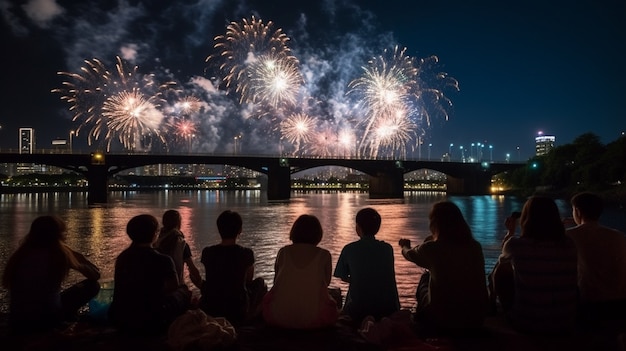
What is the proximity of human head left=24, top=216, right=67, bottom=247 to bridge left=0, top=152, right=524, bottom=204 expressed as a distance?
8833 centimetres

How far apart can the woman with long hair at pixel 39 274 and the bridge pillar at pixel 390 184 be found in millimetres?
113621

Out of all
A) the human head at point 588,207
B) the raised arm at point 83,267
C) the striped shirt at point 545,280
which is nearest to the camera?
A: the striped shirt at point 545,280

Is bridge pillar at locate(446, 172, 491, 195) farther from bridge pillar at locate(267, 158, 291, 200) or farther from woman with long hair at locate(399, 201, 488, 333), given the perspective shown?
woman with long hair at locate(399, 201, 488, 333)

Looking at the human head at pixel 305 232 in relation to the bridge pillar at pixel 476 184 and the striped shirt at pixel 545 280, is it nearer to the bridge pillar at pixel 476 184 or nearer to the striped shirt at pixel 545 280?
the striped shirt at pixel 545 280

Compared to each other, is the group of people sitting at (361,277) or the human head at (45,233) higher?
the human head at (45,233)

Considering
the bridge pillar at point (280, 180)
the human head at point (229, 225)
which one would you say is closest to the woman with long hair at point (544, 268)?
the human head at point (229, 225)

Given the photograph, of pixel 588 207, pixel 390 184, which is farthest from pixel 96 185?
pixel 588 207

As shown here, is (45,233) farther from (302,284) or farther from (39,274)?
(302,284)

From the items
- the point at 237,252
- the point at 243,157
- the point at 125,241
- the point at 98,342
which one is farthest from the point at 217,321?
the point at 243,157

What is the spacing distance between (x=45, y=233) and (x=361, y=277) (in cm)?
407

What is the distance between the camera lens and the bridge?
90062 mm

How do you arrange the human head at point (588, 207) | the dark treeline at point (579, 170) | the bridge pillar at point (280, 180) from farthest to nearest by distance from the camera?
the bridge pillar at point (280, 180), the dark treeline at point (579, 170), the human head at point (588, 207)

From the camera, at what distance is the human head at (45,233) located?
267 inches

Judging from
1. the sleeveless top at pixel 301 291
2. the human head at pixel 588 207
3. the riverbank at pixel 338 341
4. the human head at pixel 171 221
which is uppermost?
the human head at pixel 588 207
